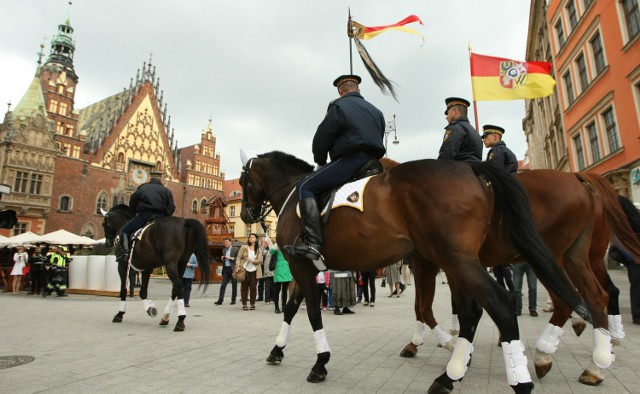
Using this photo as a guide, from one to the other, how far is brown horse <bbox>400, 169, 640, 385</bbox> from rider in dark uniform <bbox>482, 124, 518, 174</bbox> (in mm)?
1304

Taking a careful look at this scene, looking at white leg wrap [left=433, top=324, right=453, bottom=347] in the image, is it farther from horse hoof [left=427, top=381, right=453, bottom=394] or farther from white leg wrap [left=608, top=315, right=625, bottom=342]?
white leg wrap [left=608, top=315, right=625, bottom=342]

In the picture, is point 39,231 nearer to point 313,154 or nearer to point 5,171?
point 5,171

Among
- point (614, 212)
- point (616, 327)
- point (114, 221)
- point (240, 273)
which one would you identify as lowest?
point (616, 327)

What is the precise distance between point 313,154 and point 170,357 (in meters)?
3.16

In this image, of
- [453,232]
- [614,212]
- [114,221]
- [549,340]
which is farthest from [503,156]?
[114,221]

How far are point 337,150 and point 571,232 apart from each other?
2671 mm

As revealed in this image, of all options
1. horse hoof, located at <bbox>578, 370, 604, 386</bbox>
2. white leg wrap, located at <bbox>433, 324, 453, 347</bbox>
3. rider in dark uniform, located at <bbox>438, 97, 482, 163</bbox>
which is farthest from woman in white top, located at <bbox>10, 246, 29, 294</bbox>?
horse hoof, located at <bbox>578, 370, 604, 386</bbox>

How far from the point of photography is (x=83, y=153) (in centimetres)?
4434

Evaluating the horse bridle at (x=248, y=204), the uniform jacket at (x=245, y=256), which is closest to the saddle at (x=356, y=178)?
the horse bridle at (x=248, y=204)

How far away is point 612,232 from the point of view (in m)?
4.52

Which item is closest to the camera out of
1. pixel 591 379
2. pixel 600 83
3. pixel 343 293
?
pixel 591 379

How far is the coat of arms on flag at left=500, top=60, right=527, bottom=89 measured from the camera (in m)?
11.8

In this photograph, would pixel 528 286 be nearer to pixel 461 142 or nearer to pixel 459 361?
pixel 461 142

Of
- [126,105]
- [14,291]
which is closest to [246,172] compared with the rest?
[14,291]
